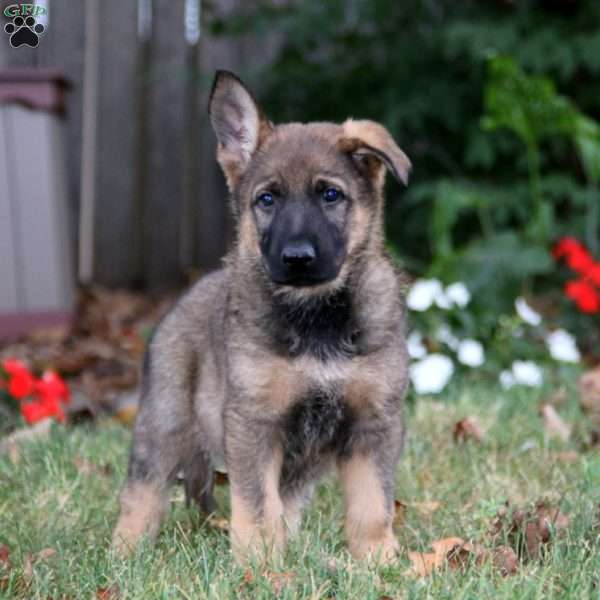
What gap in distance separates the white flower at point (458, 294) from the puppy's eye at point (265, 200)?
8.77 feet

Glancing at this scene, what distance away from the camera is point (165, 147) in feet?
28.6

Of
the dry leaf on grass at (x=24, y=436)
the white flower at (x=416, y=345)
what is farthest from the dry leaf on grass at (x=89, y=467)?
the white flower at (x=416, y=345)

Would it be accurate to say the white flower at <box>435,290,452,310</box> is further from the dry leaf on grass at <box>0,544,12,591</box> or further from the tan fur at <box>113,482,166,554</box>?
the dry leaf on grass at <box>0,544,12,591</box>

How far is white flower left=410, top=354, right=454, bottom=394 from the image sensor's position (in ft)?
18.5

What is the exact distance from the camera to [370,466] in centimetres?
347

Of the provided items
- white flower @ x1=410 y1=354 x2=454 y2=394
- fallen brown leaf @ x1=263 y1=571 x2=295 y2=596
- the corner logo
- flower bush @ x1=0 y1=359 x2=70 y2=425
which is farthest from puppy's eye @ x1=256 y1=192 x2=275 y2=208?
white flower @ x1=410 y1=354 x2=454 y2=394

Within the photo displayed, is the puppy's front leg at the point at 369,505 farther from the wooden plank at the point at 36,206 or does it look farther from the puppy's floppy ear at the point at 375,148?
the wooden plank at the point at 36,206

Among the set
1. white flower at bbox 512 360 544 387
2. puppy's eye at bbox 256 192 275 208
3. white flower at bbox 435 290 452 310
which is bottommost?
white flower at bbox 512 360 544 387

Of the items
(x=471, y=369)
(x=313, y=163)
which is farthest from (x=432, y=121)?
(x=313, y=163)

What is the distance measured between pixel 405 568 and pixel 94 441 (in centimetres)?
196

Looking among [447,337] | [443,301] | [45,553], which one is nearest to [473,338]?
[447,337]

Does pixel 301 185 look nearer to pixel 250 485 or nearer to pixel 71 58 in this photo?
pixel 250 485

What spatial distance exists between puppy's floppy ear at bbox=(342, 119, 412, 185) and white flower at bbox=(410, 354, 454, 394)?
2122 millimetres

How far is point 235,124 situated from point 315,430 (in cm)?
106
